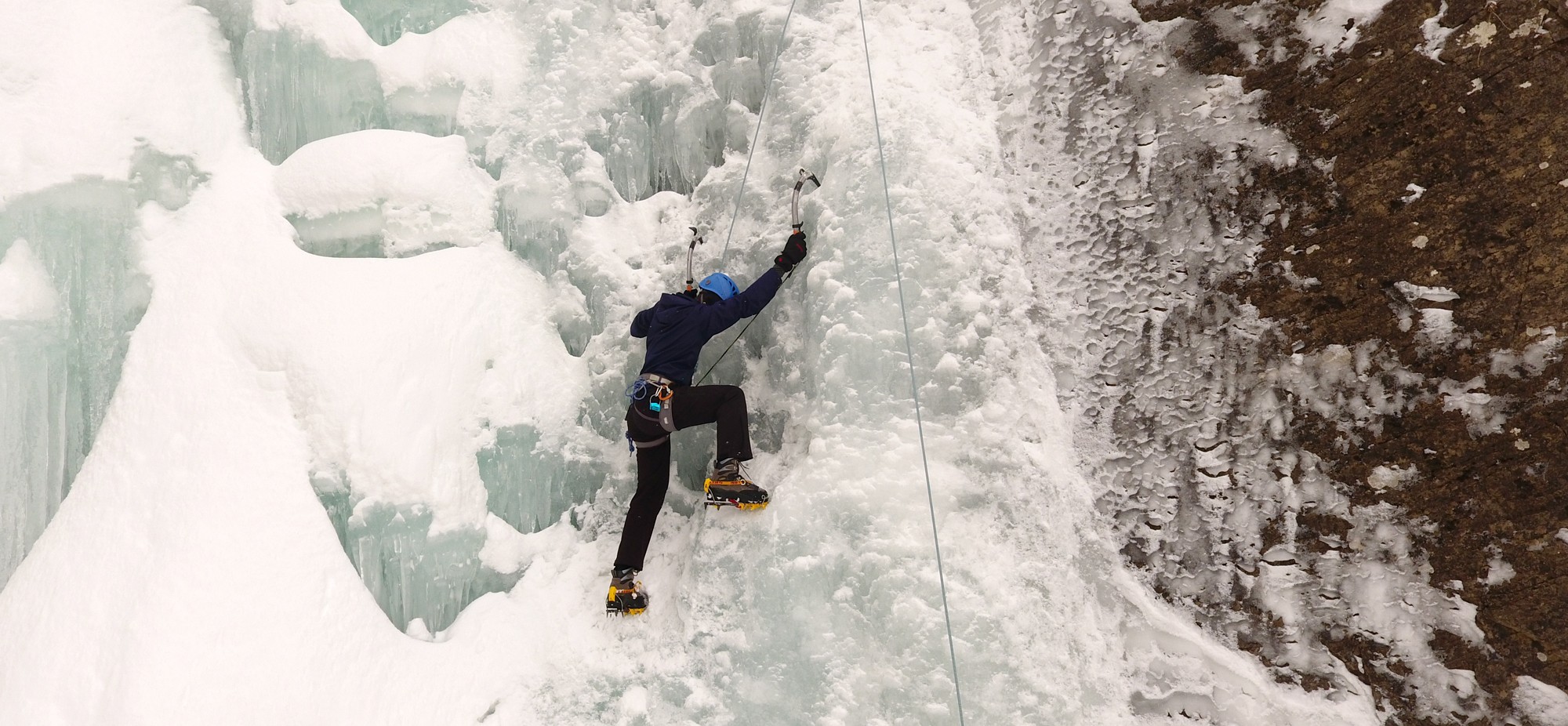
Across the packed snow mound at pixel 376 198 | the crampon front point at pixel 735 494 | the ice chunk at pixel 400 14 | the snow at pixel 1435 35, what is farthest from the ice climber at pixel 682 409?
the snow at pixel 1435 35

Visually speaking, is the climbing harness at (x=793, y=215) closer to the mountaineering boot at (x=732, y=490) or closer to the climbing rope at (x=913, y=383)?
the climbing rope at (x=913, y=383)

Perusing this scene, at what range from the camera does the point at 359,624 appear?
2.58 metres

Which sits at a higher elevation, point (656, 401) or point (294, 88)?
point (294, 88)

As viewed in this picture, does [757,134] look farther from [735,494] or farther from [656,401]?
[735,494]

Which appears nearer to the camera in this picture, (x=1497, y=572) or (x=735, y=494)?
(x=1497, y=572)

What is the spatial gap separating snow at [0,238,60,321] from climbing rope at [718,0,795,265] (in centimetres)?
248

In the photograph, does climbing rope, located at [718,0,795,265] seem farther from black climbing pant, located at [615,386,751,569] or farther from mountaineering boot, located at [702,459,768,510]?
mountaineering boot, located at [702,459,768,510]

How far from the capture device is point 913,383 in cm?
272

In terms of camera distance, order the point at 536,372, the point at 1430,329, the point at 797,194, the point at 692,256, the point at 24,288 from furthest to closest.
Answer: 1. the point at 692,256
2. the point at 536,372
3. the point at 797,194
4. the point at 24,288
5. the point at 1430,329

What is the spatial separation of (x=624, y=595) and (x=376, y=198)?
1.93 m

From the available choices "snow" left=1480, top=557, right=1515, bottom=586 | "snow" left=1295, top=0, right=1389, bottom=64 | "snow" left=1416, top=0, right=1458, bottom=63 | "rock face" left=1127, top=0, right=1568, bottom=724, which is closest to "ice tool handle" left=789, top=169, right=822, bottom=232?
"rock face" left=1127, top=0, right=1568, bottom=724

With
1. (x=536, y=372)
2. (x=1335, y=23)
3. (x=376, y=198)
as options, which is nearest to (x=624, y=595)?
(x=536, y=372)

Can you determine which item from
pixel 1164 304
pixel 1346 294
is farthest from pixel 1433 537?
pixel 1164 304

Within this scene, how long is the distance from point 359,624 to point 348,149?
1.91 m
